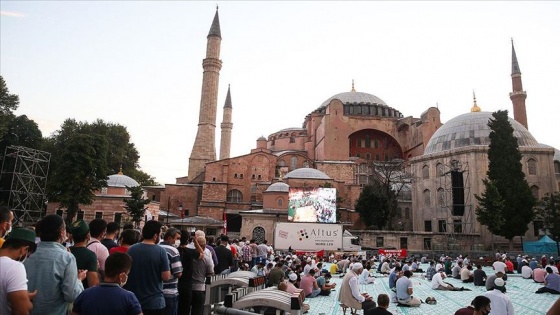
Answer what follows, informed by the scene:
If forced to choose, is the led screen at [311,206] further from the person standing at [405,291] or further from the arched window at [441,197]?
the person standing at [405,291]

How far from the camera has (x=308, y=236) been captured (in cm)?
2542

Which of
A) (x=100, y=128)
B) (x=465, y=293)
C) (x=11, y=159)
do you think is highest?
(x=100, y=128)

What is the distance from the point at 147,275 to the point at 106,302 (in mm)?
1194

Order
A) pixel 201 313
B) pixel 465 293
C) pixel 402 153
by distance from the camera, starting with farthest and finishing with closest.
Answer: pixel 402 153
pixel 465 293
pixel 201 313

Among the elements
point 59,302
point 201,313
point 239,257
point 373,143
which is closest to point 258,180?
point 373,143

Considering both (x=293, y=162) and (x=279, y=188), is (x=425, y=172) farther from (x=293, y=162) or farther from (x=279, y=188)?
(x=293, y=162)

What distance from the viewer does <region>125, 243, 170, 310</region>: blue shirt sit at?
3.76m

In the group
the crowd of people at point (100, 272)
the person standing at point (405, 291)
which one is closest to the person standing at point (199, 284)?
the crowd of people at point (100, 272)

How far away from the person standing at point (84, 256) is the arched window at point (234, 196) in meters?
36.1

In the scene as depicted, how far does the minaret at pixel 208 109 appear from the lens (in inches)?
→ 1634

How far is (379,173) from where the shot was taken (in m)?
37.5

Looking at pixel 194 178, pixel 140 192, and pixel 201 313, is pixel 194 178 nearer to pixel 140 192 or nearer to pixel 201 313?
pixel 140 192

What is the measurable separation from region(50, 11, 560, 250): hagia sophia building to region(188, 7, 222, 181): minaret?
0.10 m

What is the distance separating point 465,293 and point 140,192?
2127 centimetres
